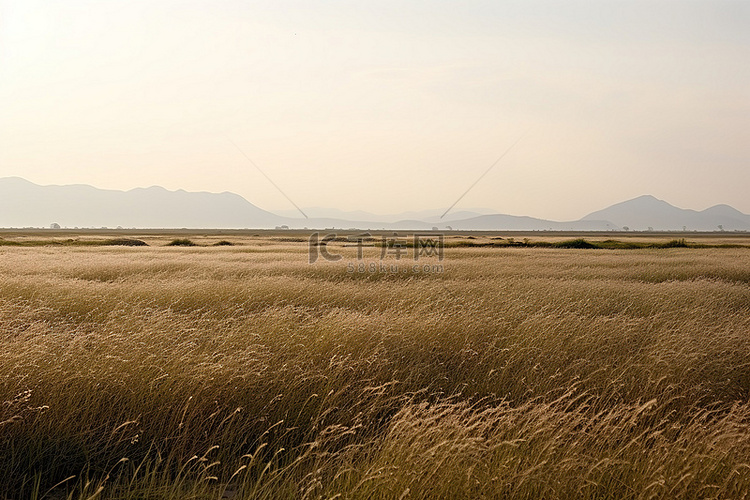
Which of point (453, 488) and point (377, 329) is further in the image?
point (377, 329)

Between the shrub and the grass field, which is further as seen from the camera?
the shrub

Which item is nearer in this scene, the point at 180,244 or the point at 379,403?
the point at 379,403

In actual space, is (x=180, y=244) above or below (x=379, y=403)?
above

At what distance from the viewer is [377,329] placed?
8.41m

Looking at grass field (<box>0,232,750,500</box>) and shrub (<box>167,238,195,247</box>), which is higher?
shrub (<box>167,238,195,247</box>)

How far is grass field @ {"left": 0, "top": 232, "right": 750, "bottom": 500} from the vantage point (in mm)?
4082

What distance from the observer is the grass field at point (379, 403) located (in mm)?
4082

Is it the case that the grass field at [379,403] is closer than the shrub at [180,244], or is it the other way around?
the grass field at [379,403]

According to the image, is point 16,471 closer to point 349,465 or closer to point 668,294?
point 349,465

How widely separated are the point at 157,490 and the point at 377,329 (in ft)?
15.6

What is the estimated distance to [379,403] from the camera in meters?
5.88

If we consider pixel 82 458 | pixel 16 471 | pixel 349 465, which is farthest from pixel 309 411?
pixel 16 471

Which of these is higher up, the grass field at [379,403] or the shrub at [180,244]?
the shrub at [180,244]

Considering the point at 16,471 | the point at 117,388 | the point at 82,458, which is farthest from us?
the point at 117,388
